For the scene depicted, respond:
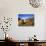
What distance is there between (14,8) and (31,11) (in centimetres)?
→ 82

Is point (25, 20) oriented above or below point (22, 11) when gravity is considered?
below

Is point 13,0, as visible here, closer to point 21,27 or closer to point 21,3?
point 21,3

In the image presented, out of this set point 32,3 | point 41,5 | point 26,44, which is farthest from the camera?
point 41,5

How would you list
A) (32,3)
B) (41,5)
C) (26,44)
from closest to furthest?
(26,44) < (32,3) < (41,5)

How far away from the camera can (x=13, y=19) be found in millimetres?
6680

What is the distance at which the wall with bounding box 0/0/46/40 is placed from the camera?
663 cm

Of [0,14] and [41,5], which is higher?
[41,5]

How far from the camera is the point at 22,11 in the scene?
6.70 meters

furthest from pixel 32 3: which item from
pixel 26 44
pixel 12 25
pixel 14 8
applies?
pixel 26 44

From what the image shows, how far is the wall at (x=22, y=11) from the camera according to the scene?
6629mm

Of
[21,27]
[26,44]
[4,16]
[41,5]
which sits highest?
[41,5]

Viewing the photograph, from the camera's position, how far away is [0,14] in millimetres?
6652

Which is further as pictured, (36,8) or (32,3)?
(36,8)

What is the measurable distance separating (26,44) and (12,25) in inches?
68.7
